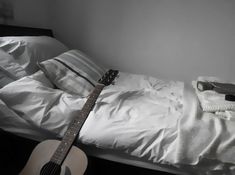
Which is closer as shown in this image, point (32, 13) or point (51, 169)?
point (51, 169)

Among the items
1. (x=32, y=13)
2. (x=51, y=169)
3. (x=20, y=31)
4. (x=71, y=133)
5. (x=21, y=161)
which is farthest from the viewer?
(x=32, y=13)

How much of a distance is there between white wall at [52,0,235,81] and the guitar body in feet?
4.94

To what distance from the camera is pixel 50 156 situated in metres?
1.04

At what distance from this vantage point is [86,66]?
1.66 metres

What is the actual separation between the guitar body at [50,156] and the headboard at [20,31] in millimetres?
1096

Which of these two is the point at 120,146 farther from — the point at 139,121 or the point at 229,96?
the point at 229,96

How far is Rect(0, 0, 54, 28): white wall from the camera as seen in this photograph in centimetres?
203

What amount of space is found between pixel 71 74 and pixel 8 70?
38 cm

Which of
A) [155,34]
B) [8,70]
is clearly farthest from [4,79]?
[155,34]

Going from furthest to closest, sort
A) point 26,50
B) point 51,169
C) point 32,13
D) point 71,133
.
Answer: point 32,13 → point 26,50 → point 71,133 → point 51,169

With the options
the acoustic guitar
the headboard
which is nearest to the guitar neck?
the acoustic guitar

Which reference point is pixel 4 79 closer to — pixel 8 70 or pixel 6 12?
pixel 8 70

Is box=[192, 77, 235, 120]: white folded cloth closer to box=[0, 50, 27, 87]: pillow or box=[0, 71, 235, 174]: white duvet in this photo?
box=[0, 71, 235, 174]: white duvet

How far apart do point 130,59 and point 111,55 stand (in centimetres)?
21
